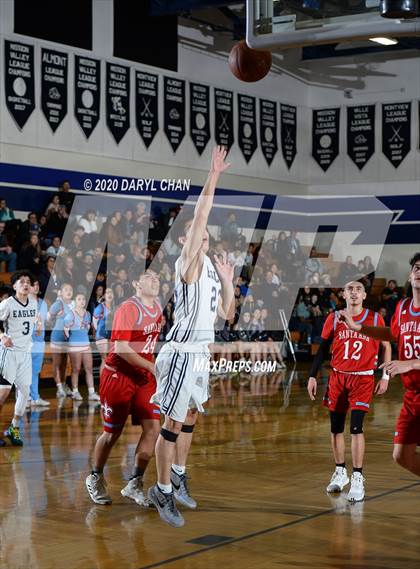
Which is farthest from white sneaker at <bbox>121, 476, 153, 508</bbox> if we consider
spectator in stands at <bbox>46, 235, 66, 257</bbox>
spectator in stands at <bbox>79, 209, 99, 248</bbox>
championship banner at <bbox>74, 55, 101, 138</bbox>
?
championship banner at <bbox>74, 55, 101, 138</bbox>

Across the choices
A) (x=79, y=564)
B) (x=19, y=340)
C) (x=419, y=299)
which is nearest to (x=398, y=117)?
(x=19, y=340)

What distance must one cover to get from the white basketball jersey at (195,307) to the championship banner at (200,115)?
1662 cm

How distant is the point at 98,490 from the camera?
23.2 ft

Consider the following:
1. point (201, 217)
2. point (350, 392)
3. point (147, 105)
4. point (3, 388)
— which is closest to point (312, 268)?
point (147, 105)

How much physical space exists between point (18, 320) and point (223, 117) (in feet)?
47.1

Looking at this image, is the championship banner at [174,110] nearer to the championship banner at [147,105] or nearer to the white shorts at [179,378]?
the championship banner at [147,105]

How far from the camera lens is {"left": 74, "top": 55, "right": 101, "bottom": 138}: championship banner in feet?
65.3

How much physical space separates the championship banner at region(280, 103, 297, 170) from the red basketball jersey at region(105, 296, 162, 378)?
19.6 m

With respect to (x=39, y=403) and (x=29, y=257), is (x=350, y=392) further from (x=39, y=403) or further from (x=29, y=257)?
(x=29, y=257)

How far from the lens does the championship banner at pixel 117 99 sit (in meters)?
20.6

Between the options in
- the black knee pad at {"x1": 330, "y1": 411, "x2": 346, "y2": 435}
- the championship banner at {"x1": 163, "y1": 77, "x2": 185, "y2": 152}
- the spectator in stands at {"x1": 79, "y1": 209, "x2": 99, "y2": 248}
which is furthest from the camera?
the championship banner at {"x1": 163, "y1": 77, "x2": 185, "y2": 152}

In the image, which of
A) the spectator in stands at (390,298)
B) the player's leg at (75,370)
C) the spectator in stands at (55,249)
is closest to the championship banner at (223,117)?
the spectator in stands at (390,298)

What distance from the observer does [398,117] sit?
86.0ft

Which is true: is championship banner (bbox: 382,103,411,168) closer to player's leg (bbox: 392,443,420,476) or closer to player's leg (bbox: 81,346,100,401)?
player's leg (bbox: 81,346,100,401)
